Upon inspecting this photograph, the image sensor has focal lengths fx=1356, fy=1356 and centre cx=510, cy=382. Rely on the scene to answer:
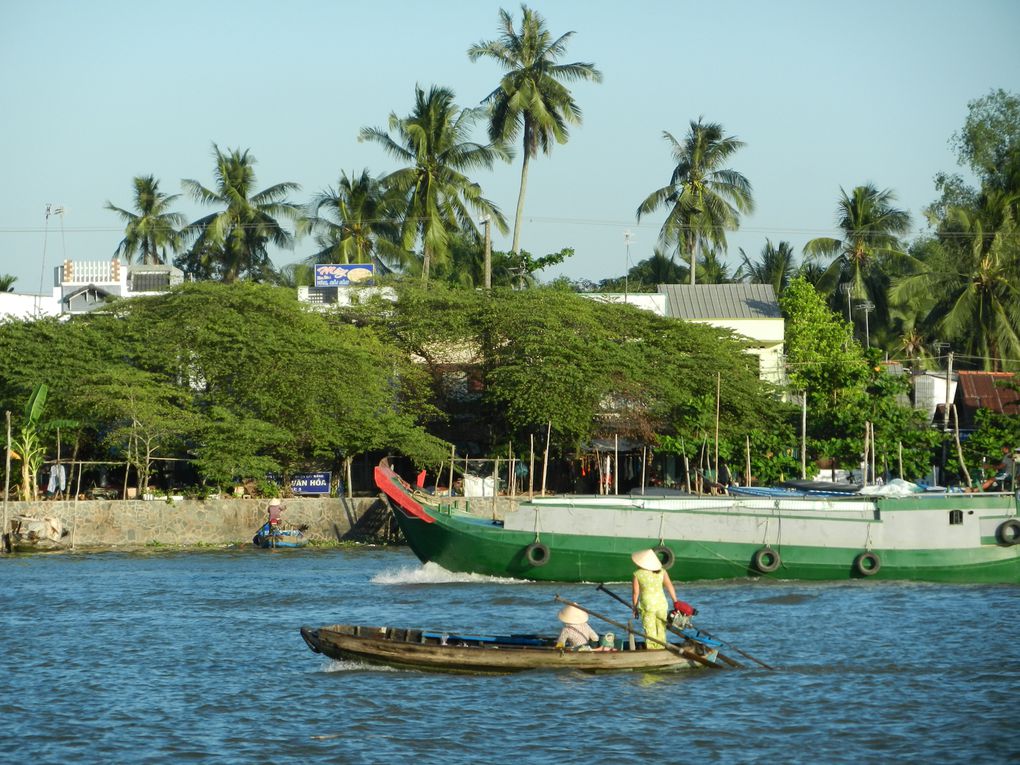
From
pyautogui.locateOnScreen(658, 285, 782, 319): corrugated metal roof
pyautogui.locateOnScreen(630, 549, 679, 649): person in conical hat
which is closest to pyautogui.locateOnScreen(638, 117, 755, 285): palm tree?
pyautogui.locateOnScreen(658, 285, 782, 319): corrugated metal roof

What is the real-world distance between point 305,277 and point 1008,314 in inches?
1205

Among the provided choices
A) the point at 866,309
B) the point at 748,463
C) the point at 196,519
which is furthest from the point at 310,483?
the point at 866,309

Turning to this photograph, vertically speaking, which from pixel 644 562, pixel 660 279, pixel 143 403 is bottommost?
pixel 644 562

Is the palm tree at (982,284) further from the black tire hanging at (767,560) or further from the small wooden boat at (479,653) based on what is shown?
the small wooden boat at (479,653)

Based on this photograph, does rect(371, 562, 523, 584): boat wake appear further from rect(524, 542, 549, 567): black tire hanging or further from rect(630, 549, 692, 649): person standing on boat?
rect(630, 549, 692, 649): person standing on boat

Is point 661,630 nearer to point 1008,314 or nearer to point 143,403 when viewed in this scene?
point 143,403

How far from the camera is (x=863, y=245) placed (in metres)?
62.6

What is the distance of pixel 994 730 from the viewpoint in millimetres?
15656

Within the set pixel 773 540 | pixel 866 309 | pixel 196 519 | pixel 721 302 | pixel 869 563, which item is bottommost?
pixel 869 563

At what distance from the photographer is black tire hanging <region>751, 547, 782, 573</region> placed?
1088 inches

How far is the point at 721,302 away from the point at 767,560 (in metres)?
31.4

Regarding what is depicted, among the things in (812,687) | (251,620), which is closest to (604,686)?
(812,687)

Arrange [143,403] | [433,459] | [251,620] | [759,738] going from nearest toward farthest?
[759,738] < [251,620] < [143,403] < [433,459]

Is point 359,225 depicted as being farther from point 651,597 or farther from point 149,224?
point 651,597
